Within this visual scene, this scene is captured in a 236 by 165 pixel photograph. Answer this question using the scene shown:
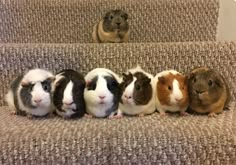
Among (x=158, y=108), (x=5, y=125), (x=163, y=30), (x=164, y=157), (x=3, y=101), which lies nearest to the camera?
(x=164, y=157)

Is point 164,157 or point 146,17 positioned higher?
point 146,17

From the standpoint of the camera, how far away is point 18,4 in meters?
1.46

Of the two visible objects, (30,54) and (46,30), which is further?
(46,30)

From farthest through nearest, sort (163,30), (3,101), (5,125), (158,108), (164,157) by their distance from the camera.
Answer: (163,30), (3,101), (158,108), (5,125), (164,157)

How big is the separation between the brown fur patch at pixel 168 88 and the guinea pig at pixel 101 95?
0.43 feet

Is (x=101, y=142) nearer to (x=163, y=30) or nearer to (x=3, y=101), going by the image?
(x=3, y=101)

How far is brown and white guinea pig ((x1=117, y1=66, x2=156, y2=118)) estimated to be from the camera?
3.62 feet

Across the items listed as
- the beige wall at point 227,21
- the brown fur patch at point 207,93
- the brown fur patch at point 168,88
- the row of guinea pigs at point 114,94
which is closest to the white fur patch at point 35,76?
the row of guinea pigs at point 114,94

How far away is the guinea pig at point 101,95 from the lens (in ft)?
3.57

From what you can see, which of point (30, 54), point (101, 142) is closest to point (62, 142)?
point (101, 142)

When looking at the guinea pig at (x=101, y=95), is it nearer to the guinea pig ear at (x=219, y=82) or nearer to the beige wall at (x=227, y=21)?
the guinea pig ear at (x=219, y=82)

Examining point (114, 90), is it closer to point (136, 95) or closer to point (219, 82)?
point (136, 95)

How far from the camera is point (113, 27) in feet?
4.67

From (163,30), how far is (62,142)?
72 centimetres
